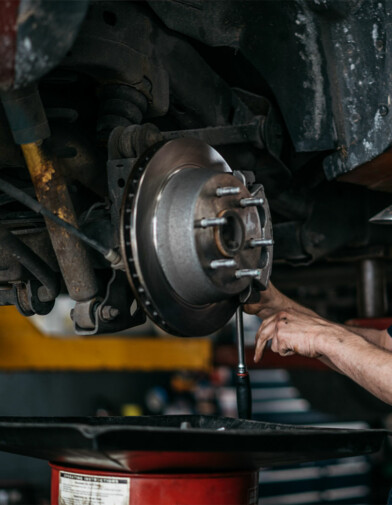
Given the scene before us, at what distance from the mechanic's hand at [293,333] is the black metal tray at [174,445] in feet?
0.79

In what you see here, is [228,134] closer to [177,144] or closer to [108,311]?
[177,144]

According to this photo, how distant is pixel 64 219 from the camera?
1.14 m

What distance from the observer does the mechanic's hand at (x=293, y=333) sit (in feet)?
4.30

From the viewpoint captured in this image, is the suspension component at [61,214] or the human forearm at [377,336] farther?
the human forearm at [377,336]

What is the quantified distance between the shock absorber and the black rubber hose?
253 mm

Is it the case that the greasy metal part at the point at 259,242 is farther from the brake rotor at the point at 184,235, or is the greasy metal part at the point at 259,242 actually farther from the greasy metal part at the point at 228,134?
the greasy metal part at the point at 228,134

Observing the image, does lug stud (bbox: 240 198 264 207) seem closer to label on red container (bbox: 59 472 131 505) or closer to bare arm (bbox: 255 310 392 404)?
bare arm (bbox: 255 310 392 404)

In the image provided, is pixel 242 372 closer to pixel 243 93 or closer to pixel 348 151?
pixel 348 151

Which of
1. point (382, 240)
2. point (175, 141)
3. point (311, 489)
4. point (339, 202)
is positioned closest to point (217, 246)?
point (175, 141)

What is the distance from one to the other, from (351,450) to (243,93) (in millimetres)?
796

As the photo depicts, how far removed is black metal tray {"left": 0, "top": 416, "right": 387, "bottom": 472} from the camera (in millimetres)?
836

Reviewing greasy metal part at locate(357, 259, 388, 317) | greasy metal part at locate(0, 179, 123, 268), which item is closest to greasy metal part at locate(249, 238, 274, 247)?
greasy metal part at locate(0, 179, 123, 268)

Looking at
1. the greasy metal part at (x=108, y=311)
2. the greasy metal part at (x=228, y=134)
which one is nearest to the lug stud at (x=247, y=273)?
the greasy metal part at (x=108, y=311)

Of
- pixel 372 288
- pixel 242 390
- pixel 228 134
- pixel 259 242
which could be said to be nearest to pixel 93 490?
pixel 242 390
